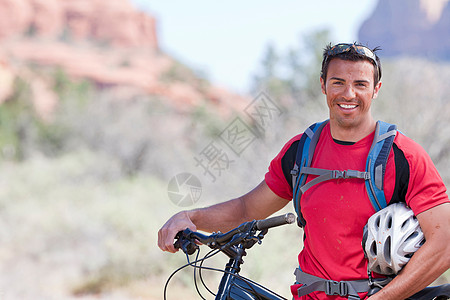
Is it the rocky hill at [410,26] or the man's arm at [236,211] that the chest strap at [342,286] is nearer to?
the man's arm at [236,211]

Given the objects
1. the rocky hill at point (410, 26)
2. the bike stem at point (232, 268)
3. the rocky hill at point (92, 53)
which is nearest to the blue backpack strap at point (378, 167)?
the bike stem at point (232, 268)

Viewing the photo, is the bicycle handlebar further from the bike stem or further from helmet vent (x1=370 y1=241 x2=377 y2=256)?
helmet vent (x1=370 y1=241 x2=377 y2=256)

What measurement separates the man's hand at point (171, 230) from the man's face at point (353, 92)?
84cm

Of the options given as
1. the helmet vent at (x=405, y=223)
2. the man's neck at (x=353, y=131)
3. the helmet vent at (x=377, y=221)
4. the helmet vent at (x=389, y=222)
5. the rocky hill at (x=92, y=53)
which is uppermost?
the rocky hill at (x=92, y=53)

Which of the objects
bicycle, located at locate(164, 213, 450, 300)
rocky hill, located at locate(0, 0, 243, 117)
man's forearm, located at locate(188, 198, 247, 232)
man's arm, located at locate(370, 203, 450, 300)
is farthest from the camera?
rocky hill, located at locate(0, 0, 243, 117)

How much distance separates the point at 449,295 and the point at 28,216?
1167cm

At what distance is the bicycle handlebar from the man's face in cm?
52

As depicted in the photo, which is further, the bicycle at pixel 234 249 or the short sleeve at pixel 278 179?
the short sleeve at pixel 278 179

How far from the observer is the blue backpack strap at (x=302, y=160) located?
2.32m

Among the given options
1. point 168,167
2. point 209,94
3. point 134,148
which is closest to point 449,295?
point 168,167

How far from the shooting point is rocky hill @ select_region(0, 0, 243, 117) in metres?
40.9

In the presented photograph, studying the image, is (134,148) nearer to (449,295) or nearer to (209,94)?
(449,295)

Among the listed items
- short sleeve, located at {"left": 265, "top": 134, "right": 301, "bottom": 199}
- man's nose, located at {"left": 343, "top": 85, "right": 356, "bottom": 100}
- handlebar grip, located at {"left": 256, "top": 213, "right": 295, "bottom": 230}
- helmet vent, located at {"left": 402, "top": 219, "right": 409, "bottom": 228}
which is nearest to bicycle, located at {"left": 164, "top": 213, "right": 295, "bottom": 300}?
handlebar grip, located at {"left": 256, "top": 213, "right": 295, "bottom": 230}

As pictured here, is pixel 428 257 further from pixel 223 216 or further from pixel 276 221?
pixel 223 216
